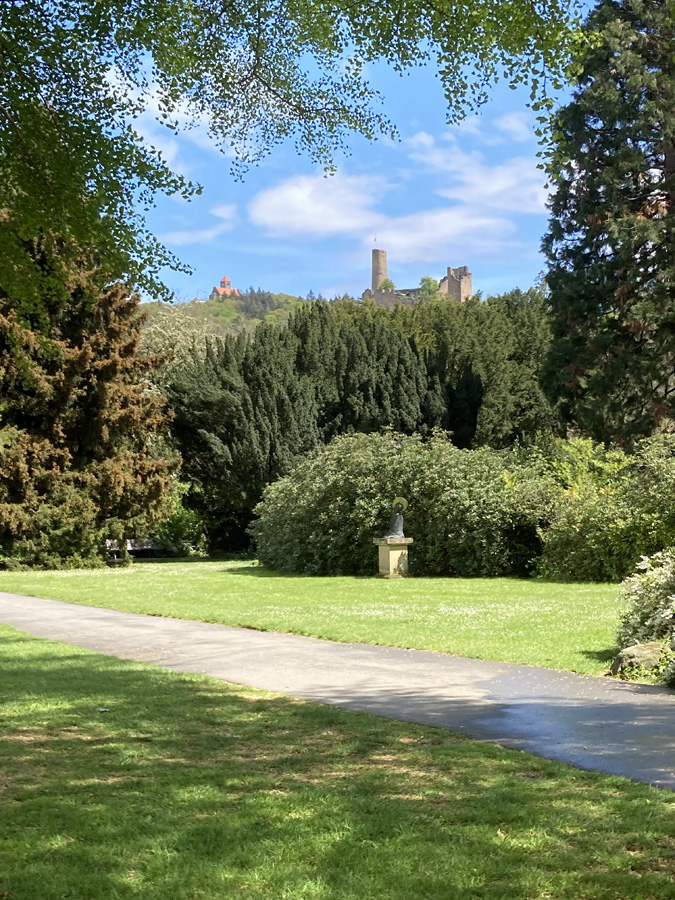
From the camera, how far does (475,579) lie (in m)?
18.7

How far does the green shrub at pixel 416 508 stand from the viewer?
64.5ft

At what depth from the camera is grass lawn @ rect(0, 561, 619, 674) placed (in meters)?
9.17

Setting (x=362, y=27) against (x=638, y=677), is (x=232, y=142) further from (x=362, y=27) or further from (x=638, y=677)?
(x=638, y=677)

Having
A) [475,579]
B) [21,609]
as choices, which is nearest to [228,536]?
[475,579]

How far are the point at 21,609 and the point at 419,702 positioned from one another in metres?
9.24

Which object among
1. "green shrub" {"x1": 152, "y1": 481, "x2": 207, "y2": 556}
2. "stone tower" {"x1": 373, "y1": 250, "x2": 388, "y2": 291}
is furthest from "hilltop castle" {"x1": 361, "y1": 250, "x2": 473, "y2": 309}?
"green shrub" {"x1": 152, "y1": 481, "x2": 207, "y2": 556}

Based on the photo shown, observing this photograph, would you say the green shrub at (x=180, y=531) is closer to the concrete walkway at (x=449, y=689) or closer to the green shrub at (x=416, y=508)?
the green shrub at (x=416, y=508)

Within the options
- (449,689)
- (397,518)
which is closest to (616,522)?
(397,518)

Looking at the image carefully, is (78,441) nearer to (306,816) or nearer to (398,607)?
(398,607)

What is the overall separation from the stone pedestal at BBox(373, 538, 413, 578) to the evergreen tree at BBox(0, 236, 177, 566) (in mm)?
8762

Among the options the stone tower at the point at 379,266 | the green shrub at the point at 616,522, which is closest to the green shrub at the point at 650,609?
the green shrub at the point at 616,522

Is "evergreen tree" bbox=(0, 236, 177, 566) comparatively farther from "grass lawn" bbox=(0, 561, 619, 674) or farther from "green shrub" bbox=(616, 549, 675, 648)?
"green shrub" bbox=(616, 549, 675, 648)

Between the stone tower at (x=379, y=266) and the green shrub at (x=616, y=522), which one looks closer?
the green shrub at (x=616, y=522)

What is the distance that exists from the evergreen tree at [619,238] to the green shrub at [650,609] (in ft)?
61.5
